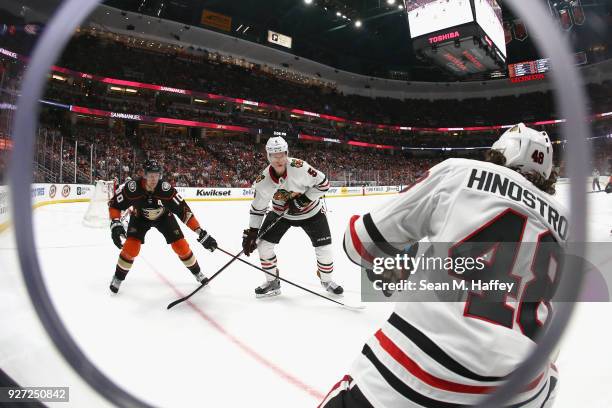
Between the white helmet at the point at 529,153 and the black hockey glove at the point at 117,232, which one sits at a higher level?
the white helmet at the point at 529,153

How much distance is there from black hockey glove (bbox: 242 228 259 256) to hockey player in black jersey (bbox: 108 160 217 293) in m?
0.40

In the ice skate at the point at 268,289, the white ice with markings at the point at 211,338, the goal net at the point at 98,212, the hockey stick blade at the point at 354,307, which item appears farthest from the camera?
the goal net at the point at 98,212

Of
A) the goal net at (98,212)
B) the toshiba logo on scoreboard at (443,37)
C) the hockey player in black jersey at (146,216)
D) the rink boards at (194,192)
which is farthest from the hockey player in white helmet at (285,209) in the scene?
the toshiba logo on scoreboard at (443,37)

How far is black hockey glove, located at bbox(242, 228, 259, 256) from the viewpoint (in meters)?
3.55

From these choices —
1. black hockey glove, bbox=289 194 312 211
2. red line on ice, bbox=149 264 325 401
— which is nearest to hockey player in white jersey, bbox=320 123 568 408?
red line on ice, bbox=149 264 325 401

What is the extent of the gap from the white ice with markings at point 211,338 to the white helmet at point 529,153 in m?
0.28

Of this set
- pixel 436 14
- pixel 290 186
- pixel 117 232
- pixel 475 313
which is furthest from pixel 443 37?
pixel 475 313

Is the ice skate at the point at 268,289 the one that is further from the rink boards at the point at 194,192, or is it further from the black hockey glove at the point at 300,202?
the rink boards at the point at 194,192

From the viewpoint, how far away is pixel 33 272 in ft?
2.02

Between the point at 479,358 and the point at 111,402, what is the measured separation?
814mm

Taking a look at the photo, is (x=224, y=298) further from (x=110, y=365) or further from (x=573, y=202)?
(x=573, y=202)

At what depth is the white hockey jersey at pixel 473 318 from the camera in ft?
2.94

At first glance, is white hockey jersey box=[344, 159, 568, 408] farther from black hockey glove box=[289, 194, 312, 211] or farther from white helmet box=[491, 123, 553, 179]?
black hockey glove box=[289, 194, 312, 211]

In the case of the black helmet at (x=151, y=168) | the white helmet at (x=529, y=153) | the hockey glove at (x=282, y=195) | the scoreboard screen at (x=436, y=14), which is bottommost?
the hockey glove at (x=282, y=195)
